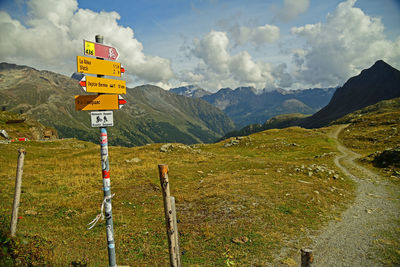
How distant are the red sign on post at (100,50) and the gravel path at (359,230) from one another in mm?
12680

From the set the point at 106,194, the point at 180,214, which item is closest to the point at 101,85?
the point at 106,194

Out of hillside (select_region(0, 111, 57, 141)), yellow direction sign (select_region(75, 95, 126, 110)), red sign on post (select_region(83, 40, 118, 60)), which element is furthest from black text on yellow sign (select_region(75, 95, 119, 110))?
hillside (select_region(0, 111, 57, 141))

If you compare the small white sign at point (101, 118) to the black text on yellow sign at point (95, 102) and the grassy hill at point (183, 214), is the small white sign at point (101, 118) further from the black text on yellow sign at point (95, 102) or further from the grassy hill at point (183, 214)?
the grassy hill at point (183, 214)

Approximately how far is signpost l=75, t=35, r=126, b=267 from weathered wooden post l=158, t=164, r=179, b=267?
184 cm

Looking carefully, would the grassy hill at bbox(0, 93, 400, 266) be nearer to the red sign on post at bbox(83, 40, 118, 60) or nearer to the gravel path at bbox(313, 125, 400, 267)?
the gravel path at bbox(313, 125, 400, 267)

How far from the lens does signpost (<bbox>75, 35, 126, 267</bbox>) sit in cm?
732

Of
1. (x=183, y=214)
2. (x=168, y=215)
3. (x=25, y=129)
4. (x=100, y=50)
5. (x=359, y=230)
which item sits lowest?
(x=359, y=230)

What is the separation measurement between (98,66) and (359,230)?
54.8 feet

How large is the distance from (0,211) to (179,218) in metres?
11.4

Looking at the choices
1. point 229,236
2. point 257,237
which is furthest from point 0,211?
point 257,237

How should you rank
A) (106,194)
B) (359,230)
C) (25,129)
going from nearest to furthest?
(106,194) → (359,230) → (25,129)

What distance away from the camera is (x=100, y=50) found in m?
7.67

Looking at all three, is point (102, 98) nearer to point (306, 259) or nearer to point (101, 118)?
point (101, 118)

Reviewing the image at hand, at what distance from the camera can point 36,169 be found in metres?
27.9
